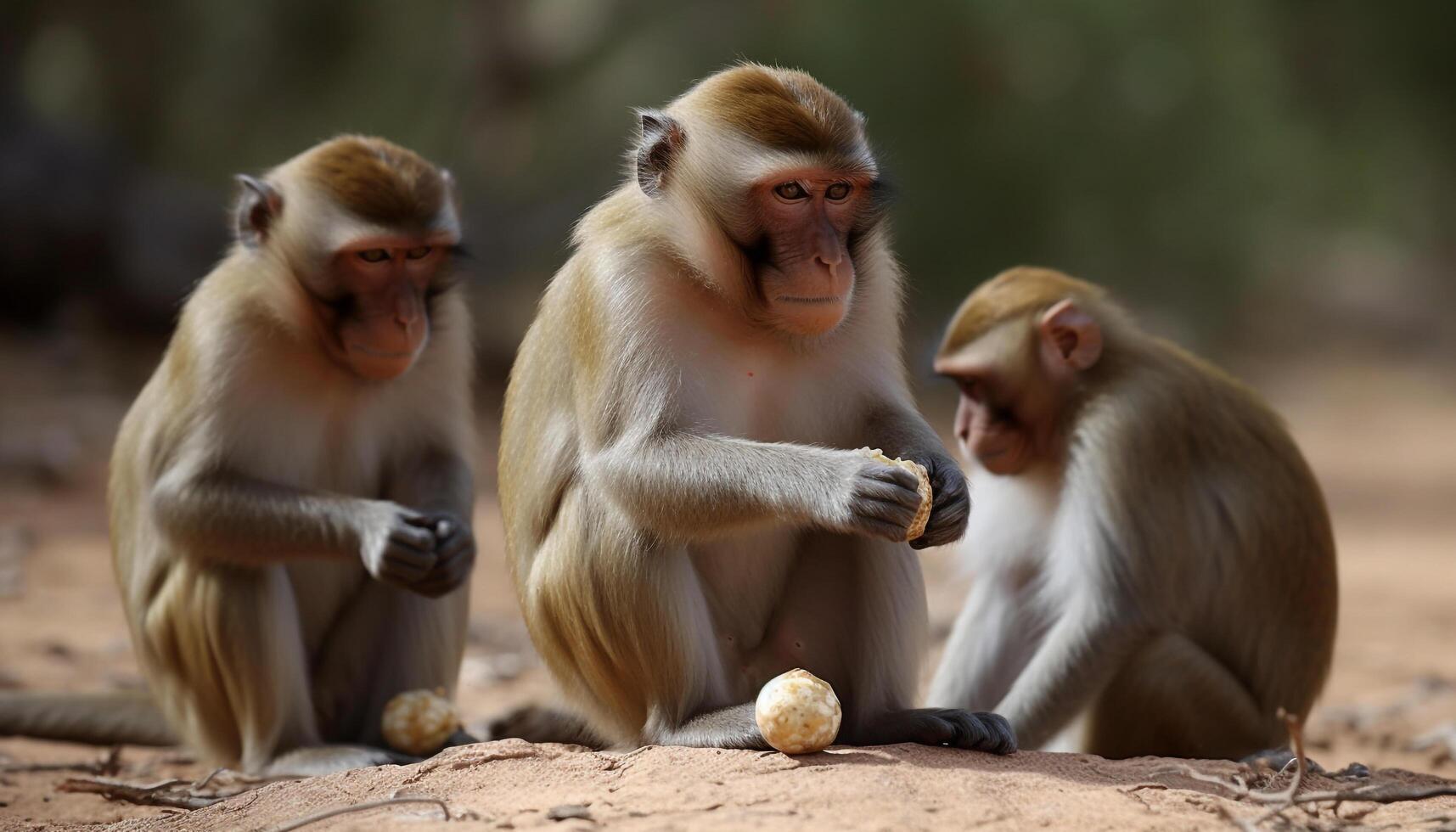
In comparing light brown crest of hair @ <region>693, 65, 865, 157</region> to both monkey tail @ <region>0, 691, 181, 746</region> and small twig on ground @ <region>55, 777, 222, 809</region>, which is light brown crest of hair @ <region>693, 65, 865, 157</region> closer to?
small twig on ground @ <region>55, 777, 222, 809</region>

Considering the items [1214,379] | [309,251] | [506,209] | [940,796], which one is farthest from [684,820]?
[506,209]

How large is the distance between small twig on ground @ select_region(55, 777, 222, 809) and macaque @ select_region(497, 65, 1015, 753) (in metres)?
1.19

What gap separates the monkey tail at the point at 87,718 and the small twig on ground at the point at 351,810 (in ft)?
8.22

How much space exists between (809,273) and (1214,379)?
96.4 inches

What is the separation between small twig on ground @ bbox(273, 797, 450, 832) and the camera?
3.68 m

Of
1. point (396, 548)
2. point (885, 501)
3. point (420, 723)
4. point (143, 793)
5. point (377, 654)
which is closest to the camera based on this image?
point (885, 501)

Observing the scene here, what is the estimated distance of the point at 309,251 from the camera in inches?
221

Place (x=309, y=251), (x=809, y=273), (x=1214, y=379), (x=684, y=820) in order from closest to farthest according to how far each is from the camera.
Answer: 1. (x=684, y=820)
2. (x=809, y=273)
3. (x=309, y=251)
4. (x=1214, y=379)

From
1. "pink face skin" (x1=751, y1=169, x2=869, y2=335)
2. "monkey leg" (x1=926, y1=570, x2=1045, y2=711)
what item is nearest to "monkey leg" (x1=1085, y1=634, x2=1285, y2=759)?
"monkey leg" (x1=926, y1=570, x2=1045, y2=711)

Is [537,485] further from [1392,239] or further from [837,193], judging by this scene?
[1392,239]

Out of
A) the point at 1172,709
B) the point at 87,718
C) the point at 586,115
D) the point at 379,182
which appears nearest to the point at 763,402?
the point at 379,182

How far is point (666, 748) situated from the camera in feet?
13.9

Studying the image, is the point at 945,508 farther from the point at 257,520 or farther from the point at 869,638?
the point at 257,520

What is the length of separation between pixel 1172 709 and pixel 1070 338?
1.42 metres
